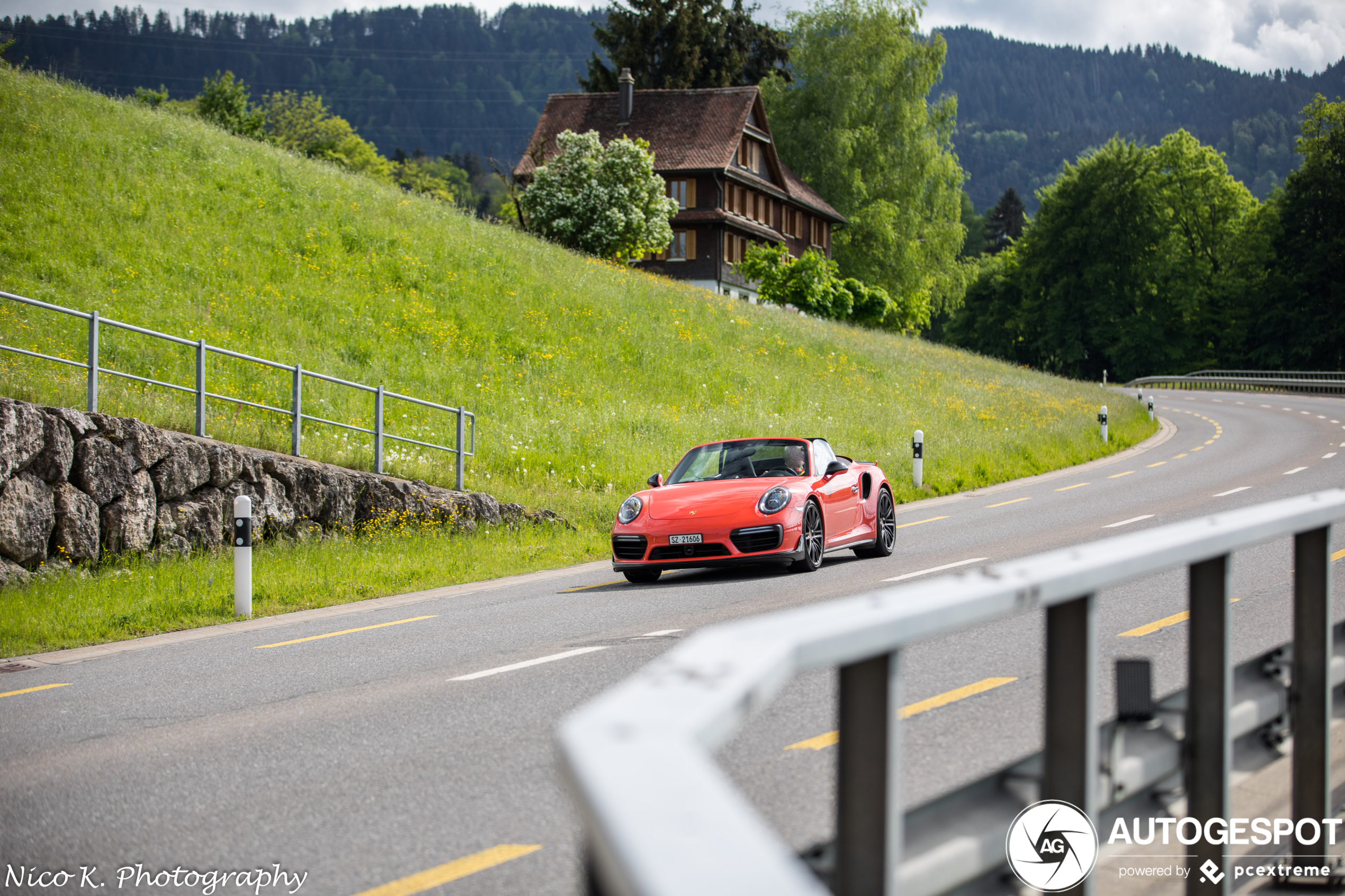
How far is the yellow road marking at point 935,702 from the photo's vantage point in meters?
4.97

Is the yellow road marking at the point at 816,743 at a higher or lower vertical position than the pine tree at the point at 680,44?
lower

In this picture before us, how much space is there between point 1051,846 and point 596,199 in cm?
4212

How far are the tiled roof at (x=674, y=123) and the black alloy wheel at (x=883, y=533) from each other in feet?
149

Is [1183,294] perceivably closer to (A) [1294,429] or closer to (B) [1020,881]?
(A) [1294,429]

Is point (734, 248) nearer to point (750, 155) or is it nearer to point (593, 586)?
point (750, 155)

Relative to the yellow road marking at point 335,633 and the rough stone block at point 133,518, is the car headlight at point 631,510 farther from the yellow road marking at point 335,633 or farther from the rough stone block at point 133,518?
the rough stone block at point 133,518

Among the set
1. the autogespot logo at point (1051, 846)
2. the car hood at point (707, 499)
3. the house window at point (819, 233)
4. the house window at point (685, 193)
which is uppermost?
the house window at point (685, 193)

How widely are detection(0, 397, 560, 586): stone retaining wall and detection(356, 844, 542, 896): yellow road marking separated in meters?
9.22

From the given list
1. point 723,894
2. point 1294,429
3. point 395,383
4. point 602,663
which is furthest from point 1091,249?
point 723,894

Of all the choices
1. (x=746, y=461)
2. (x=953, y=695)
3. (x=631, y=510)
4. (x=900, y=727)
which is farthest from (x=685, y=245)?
(x=900, y=727)

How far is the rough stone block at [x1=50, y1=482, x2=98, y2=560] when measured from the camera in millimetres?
12008

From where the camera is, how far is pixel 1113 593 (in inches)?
355

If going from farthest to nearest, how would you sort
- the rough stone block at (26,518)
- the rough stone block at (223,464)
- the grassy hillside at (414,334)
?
the grassy hillside at (414,334)
the rough stone block at (223,464)
the rough stone block at (26,518)

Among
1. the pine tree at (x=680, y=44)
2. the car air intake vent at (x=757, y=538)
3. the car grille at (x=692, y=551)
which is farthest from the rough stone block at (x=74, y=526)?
the pine tree at (x=680, y=44)
